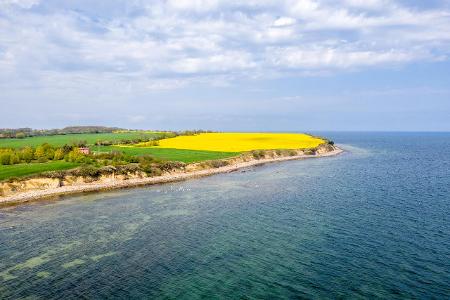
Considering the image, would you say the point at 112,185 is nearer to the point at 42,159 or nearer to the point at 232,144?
the point at 42,159

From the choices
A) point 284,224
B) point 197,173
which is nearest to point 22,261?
point 284,224

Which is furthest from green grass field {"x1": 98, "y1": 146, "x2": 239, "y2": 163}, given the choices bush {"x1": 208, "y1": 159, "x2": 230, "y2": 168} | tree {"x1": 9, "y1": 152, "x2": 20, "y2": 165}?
tree {"x1": 9, "y1": 152, "x2": 20, "y2": 165}

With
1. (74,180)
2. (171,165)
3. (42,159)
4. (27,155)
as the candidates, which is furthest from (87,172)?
(171,165)

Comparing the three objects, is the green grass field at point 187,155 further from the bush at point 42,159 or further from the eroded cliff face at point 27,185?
the eroded cliff face at point 27,185

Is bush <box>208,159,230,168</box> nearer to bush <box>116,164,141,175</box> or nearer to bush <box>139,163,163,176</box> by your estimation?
bush <box>139,163,163,176</box>

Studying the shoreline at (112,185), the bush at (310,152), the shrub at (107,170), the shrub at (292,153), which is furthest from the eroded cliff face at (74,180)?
the bush at (310,152)

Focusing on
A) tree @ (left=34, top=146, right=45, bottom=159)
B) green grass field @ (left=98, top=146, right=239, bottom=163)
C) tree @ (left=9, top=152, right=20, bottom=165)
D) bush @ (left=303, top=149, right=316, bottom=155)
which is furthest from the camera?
bush @ (left=303, top=149, right=316, bottom=155)
